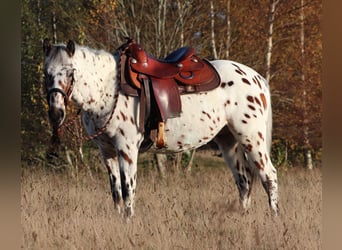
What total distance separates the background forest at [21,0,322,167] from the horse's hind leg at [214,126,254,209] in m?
3.56

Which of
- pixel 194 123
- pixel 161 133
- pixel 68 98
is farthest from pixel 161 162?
pixel 68 98

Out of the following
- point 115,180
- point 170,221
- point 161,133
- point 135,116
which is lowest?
point 170,221

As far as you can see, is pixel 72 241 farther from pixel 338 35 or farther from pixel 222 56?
pixel 222 56

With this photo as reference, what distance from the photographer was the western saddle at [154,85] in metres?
4.73

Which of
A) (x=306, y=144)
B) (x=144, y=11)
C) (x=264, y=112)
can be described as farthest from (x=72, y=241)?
(x=306, y=144)

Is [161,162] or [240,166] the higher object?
[240,166]

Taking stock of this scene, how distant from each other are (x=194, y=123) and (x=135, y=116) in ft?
2.25

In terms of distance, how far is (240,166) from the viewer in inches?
221

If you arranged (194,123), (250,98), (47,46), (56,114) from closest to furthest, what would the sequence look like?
(56,114)
(47,46)
(194,123)
(250,98)

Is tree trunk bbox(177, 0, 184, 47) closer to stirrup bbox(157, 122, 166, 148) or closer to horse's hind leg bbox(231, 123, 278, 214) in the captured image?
horse's hind leg bbox(231, 123, 278, 214)

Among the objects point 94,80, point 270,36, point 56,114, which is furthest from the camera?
point 270,36

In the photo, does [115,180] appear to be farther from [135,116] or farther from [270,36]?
[270,36]

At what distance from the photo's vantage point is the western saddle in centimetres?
473

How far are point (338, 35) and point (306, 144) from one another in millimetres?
9860
